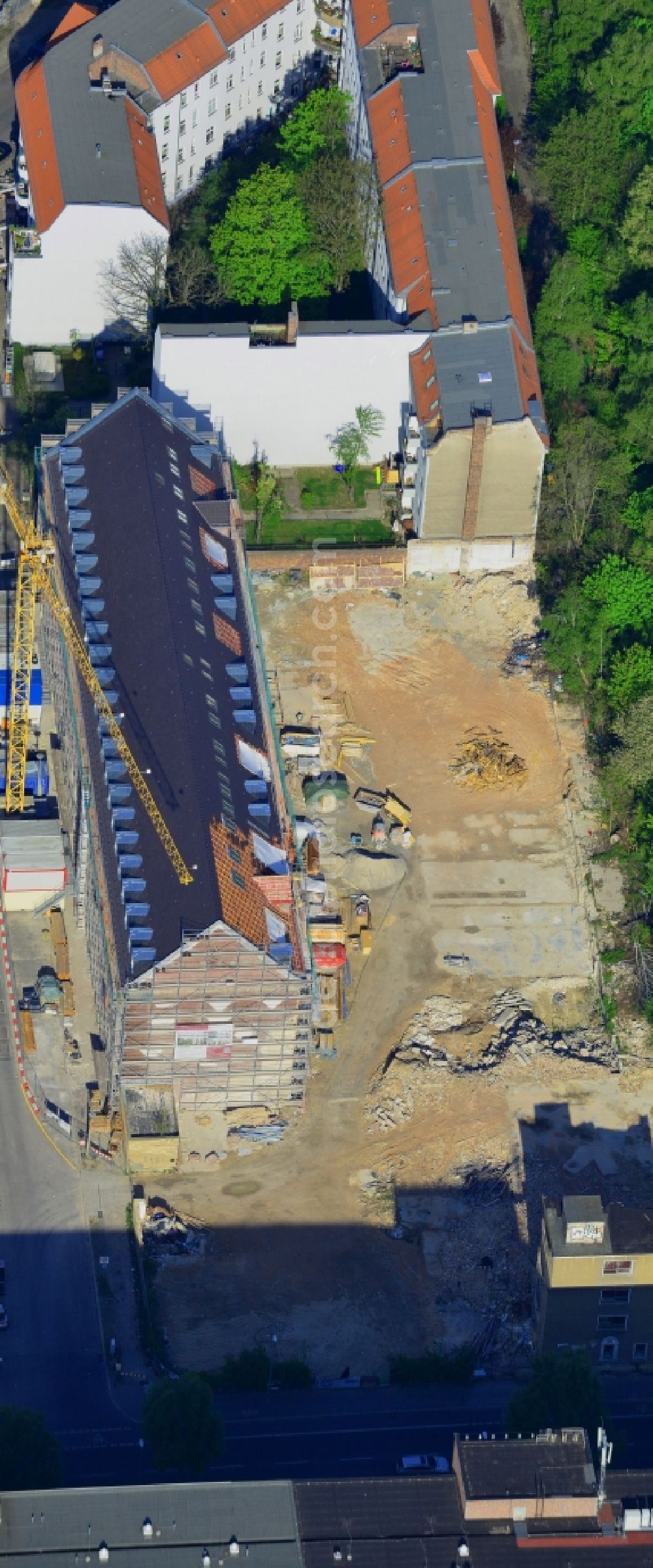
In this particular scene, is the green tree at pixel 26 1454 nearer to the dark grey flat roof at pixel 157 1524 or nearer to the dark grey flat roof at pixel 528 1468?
the dark grey flat roof at pixel 157 1524

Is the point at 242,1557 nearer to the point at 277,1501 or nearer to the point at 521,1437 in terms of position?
the point at 277,1501

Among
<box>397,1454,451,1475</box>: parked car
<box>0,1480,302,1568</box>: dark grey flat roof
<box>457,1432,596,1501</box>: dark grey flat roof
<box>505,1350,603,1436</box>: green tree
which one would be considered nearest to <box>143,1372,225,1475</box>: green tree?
<box>0,1480,302,1568</box>: dark grey flat roof

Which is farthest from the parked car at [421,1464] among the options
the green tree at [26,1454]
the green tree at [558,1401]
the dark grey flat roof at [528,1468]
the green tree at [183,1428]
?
the green tree at [26,1454]

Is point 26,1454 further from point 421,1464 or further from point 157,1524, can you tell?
point 421,1464

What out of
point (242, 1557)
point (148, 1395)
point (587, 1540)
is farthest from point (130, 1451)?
point (587, 1540)

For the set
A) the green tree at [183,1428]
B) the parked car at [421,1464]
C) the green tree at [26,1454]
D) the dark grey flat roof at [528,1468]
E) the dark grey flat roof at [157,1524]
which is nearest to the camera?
the dark grey flat roof at [157,1524]

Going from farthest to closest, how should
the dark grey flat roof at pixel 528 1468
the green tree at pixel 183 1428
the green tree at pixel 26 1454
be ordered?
the green tree at pixel 183 1428, the green tree at pixel 26 1454, the dark grey flat roof at pixel 528 1468
